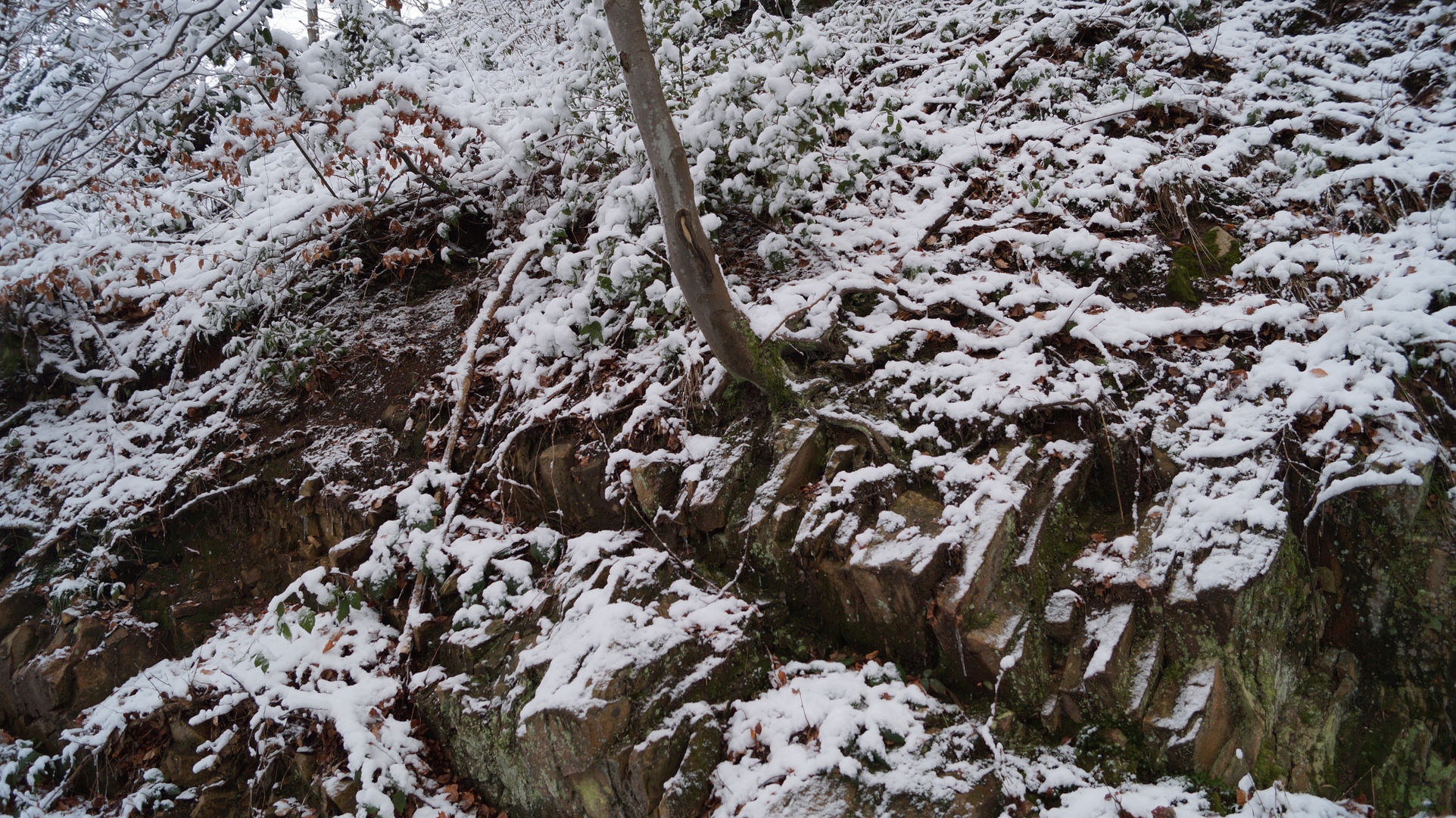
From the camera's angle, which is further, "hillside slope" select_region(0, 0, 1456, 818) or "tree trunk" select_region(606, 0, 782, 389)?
"tree trunk" select_region(606, 0, 782, 389)

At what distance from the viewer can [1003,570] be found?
3.04 metres

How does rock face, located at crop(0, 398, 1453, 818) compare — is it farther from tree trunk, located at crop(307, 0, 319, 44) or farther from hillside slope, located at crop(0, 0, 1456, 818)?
tree trunk, located at crop(307, 0, 319, 44)

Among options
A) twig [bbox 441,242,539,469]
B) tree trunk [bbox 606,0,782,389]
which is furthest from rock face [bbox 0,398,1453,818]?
twig [bbox 441,242,539,469]

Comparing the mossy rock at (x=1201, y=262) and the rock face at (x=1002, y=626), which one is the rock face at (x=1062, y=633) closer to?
the rock face at (x=1002, y=626)

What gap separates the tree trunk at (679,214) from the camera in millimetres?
3150

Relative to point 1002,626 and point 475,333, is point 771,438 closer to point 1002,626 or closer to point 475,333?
point 1002,626

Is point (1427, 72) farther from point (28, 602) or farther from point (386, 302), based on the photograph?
point (28, 602)

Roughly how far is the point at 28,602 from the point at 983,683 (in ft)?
22.5

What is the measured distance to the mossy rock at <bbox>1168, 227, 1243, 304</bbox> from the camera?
3.86 meters

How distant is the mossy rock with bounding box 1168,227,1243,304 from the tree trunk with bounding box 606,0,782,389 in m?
2.51

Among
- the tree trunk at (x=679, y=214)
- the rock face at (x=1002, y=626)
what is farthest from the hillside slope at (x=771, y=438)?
the tree trunk at (x=679, y=214)

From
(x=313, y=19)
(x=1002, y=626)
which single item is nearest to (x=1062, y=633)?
(x=1002, y=626)

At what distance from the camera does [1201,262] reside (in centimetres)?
395

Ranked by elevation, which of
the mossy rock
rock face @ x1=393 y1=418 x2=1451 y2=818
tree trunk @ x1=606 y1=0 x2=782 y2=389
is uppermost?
tree trunk @ x1=606 y1=0 x2=782 y2=389
